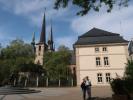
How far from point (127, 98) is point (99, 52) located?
113ft

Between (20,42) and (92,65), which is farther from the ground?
(20,42)

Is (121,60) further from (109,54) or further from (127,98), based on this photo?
(127,98)

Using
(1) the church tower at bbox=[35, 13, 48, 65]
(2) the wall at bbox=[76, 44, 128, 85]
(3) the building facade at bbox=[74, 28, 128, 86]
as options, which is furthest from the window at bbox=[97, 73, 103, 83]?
(1) the church tower at bbox=[35, 13, 48, 65]

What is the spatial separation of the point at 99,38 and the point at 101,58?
439cm

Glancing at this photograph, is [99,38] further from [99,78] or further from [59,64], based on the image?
[59,64]

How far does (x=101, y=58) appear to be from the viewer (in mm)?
46688

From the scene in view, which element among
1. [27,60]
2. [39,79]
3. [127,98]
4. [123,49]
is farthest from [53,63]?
[127,98]

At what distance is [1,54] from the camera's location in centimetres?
6519

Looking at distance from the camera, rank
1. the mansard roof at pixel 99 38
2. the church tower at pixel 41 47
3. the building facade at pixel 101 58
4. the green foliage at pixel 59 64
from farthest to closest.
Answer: the church tower at pixel 41 47 < the green foliage at pixel 59 64 < the mansard roof at pixel 99 38 < the building facade at pixel 101 58

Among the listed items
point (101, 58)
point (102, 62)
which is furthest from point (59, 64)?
point (102, 62)

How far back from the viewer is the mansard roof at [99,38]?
47069 mm

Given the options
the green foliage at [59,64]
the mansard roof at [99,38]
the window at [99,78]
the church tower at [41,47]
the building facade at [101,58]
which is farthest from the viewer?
the church tower at [41,47]

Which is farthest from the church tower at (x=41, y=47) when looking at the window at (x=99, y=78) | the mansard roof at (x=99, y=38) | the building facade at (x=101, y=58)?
the window at (x=99, y=78)

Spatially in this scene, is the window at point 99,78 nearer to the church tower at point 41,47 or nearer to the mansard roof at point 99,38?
the mansard roof at point 99,38
